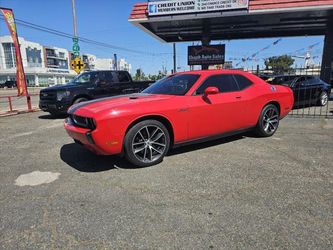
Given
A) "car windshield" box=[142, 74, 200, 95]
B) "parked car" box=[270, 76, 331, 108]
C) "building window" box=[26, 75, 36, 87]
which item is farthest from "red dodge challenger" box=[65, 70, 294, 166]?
"building window" box=[26, 75, 36, 87]

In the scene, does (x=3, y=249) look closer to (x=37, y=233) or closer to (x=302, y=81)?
(x=37, y=233)

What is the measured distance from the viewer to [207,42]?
67.5 ft

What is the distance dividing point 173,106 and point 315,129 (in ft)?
15.5

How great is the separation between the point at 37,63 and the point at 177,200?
113 metres

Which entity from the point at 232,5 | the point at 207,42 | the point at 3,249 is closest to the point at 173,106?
the point at 3,249

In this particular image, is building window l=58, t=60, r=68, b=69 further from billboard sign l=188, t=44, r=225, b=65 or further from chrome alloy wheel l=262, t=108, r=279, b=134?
chrome alloy wheel l=262, t=108, r=279, b=134

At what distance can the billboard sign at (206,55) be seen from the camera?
64.3 ft

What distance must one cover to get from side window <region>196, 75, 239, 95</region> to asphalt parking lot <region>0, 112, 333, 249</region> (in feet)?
3.93

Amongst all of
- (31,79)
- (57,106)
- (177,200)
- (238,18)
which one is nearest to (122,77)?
(57,106)

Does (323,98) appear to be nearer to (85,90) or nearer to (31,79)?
(85,90)

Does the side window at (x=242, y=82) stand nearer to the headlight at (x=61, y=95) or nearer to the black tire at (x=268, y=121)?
the black tire at (x=268, y=121)

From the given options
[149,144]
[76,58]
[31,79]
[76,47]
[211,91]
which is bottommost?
[31,79]

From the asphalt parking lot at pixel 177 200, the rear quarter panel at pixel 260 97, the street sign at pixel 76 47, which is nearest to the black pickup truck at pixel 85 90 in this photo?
the asphalt parking lot at pixel 177 200

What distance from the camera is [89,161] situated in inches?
201
